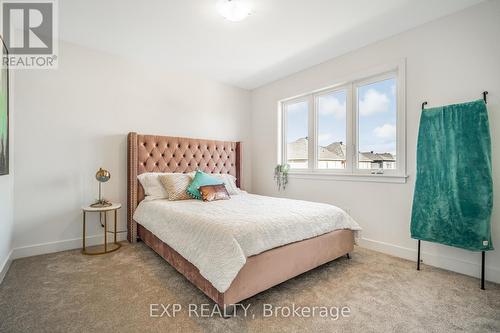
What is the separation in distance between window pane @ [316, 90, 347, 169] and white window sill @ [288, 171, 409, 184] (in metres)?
0.16

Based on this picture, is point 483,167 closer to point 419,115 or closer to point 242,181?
point 419,115

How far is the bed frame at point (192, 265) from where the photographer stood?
1.82 m

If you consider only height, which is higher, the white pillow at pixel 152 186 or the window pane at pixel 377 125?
the window pane at pixel 377 125

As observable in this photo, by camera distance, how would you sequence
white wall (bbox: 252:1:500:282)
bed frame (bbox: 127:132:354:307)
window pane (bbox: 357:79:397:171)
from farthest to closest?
window pane (bbox: 357:79:397:171) → white wall (bbox: 252:1:500:282) → bed frame (bbox: 127:132:354:307)

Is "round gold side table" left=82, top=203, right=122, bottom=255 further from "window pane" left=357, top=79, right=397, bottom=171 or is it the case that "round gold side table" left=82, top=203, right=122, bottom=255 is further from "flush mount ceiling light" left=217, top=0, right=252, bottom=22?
"window pane" left=357, top=79, right=397, bottom=171

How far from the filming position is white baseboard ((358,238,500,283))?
2246mm

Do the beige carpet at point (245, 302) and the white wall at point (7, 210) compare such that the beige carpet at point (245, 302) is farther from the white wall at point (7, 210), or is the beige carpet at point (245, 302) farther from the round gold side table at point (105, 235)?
the round gold side table at point (105, 235)

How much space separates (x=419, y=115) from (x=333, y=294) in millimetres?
2135

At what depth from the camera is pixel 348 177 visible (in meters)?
3.32

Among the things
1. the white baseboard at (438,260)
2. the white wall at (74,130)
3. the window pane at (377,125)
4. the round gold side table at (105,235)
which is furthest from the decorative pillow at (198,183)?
the white baseboard at (438,260)

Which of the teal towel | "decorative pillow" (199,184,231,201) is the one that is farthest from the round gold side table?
the teal towel

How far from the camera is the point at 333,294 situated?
6.57 feet

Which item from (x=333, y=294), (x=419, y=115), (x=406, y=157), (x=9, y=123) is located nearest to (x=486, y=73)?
(x=419, y=115)

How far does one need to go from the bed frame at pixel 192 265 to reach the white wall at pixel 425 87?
2.02 ft
